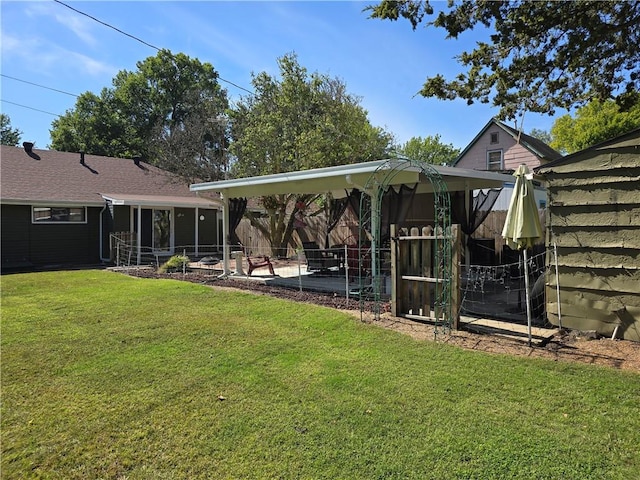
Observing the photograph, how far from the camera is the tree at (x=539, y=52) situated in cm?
754

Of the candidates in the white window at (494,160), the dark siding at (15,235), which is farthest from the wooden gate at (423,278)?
the white window at (494,160)

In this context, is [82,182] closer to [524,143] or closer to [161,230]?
[161,230]

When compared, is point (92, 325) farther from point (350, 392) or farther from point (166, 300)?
point (350, 392)

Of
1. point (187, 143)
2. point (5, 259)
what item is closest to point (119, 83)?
point (187, 143)

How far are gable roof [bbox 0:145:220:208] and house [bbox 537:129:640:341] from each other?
987 cm

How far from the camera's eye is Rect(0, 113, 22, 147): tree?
36938mm

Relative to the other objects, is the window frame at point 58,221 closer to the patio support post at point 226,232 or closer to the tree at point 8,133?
the patio support post at point 226,232

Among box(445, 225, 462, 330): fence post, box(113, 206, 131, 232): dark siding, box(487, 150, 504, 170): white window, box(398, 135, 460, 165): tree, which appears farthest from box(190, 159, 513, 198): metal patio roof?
box(398, 135, 460, 165): tree

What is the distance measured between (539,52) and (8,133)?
147ft

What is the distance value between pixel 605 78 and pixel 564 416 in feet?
29.6

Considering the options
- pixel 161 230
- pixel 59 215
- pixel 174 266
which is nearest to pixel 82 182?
pixel 59 215

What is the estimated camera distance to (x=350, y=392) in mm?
3711

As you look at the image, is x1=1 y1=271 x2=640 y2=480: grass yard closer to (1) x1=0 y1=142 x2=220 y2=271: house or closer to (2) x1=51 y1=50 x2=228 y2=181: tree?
(1) x1=0 y1=142 x2=220 y2=271: house

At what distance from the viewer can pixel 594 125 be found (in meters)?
25.2
